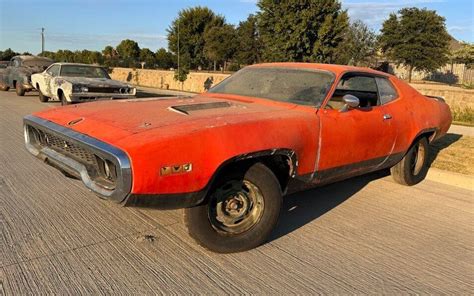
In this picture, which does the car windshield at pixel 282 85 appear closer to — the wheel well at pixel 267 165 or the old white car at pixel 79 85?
the wheel well at pixel 267 165

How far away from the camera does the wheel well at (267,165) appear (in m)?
3.13

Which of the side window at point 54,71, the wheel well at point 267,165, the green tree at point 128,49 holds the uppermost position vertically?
the green tree at point 128,49

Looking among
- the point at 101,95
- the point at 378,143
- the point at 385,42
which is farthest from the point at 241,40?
the point at 378,143

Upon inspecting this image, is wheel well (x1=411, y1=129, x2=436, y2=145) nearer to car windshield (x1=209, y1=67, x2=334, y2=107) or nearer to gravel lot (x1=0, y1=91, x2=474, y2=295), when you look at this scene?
gravel lot (x1=0, y1=91, x2=474, y2=295)

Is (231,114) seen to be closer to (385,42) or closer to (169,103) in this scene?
(169,103)

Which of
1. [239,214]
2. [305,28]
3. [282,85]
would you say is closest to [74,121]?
[239,214]

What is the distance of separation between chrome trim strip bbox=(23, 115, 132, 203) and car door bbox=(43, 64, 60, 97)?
29.7 ft

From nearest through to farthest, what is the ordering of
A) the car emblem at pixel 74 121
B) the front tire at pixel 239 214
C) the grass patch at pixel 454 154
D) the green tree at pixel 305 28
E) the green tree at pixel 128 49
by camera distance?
the front tire at pixel 239 214 → the car emblem at pixel 74 121 → the grass patch at pixel 454 154 → the green tree at pixel 305 28 → the green tree at pixel 128 49

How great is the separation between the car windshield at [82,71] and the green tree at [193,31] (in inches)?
1333

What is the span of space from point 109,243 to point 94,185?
64cm

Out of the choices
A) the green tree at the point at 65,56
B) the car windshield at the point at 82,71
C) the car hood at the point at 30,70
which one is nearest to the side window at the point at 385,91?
the car windshield at the point at 82,71

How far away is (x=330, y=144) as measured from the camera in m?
3.87

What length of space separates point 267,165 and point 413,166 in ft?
9.52

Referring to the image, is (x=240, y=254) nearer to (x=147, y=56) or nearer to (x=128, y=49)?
(x=147, y=56)
